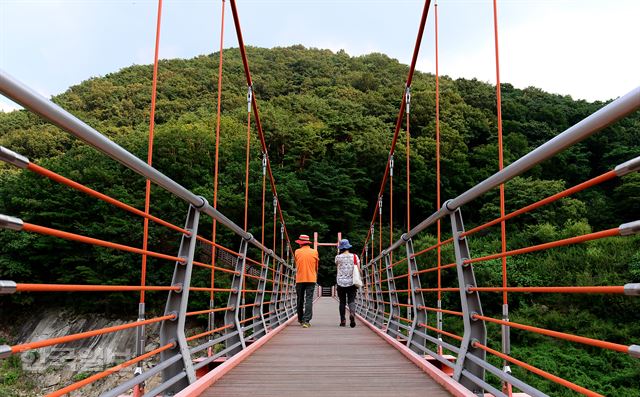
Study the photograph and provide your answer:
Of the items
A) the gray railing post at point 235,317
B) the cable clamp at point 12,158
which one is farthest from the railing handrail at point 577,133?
the gray railing post at point 235,317

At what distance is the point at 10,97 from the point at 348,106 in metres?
32.9

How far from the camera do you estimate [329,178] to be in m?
26.3

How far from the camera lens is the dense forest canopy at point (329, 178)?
52.4 feet

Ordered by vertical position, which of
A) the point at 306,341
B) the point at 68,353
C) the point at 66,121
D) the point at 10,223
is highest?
the point at 66,121

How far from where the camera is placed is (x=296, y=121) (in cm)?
3017

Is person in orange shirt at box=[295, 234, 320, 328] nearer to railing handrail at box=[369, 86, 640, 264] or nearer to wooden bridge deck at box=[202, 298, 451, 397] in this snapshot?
wooden bridge deck at box=[202, 298, 451, 397]

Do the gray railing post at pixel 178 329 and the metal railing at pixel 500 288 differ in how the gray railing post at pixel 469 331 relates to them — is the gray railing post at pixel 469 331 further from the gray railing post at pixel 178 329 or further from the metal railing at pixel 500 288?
the gray railing post at pixel 178 329

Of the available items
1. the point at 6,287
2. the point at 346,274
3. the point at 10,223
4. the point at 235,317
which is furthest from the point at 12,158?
the point at 346,274

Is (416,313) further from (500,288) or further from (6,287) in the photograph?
(6,287)

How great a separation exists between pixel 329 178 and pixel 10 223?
25.6m

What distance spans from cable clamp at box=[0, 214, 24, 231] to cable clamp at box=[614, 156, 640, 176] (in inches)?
40.4

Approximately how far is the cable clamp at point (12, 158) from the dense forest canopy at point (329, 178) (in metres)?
11.4

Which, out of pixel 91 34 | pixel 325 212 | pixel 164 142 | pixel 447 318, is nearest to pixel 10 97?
pixel 91 34

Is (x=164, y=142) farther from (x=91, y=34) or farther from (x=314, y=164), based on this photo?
(x=91, y=34)
